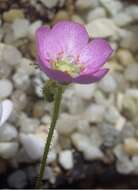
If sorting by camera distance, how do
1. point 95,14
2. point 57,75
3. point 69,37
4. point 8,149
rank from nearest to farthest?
point 57,75 < point 69,37 < point 8,149 < point 95,14

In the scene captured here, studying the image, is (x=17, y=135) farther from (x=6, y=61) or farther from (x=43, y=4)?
(x=43, y=4)

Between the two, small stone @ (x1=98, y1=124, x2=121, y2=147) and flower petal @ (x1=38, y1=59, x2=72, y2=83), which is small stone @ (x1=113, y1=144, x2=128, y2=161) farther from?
flower petal @ (x1=38, y1=59, x2=72, y2=83)

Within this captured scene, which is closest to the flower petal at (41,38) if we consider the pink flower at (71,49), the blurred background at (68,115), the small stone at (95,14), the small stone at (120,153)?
the pink flower at (71,49)

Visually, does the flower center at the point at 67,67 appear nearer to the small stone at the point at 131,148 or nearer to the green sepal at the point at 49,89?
the green sepal at the point at 49,89

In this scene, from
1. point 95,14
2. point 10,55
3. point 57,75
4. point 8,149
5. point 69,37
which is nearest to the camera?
point 57,75

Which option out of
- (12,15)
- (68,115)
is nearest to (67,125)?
(68,115)

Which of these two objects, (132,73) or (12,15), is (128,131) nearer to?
(132,73)

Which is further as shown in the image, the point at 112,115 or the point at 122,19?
the point at 122,19

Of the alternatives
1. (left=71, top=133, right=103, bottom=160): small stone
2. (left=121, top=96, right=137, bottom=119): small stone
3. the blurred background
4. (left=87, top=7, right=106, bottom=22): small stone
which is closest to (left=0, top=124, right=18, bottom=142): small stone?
the blurred background
